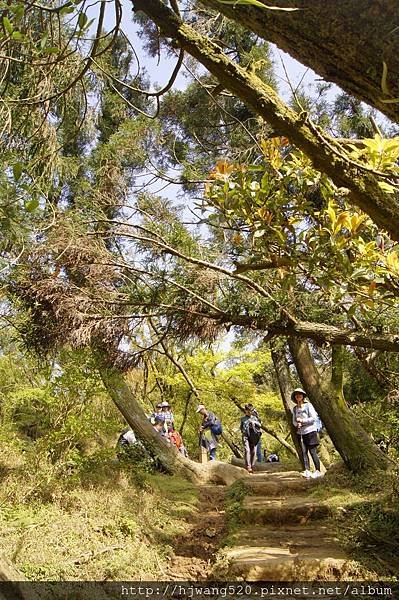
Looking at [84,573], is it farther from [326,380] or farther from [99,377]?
[326,380]

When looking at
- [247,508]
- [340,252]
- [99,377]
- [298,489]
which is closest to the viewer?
[340,252]

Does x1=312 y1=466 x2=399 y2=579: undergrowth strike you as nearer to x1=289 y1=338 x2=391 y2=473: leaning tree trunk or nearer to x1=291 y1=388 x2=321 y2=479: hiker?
x1=289 y1=338 x2=391 y2=473: leaning tree trunk

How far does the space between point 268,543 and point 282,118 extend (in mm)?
4970

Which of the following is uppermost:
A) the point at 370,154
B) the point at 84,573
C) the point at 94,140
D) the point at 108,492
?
the point at 94,140

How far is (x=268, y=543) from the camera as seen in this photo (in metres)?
5.23

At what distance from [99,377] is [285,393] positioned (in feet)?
13.4

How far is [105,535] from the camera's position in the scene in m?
5.21

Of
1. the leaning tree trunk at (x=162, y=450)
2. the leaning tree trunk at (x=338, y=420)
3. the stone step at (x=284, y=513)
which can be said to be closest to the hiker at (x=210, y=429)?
the leaning tree trunk at (x=162, y=450)

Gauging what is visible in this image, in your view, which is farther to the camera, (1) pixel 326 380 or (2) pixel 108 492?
(1) pixel 326 380

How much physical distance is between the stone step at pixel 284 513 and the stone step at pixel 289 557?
293mm

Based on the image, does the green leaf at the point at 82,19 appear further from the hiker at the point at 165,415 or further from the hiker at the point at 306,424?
the hiker at the point at 165,415

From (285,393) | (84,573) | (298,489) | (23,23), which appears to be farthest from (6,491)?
(285,393)

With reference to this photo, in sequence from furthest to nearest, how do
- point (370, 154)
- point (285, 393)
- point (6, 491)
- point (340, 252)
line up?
point (285, 393)
point (6, 491)
point (340, 252)
point (370, 154)

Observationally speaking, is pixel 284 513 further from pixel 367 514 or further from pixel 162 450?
pixel 162 450
